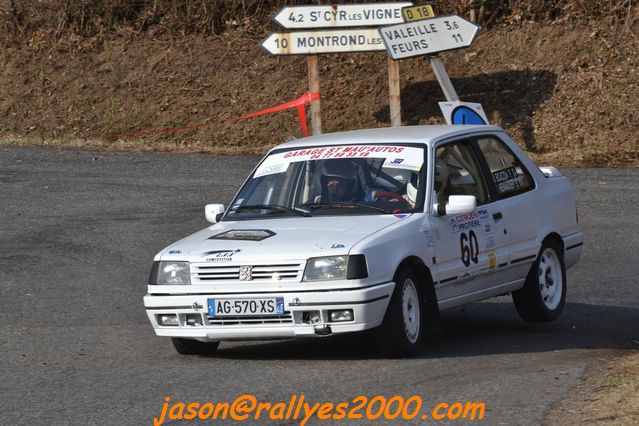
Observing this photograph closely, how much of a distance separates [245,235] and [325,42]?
39.5ft

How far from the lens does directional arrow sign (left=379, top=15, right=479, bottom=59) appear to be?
1883 centimetres

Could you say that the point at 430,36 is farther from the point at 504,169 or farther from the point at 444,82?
the point at 504,169

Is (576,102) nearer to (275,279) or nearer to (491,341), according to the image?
(491,341)

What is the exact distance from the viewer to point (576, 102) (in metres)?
22.5

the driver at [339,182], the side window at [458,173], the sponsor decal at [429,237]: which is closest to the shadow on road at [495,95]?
the side window at [458,173]

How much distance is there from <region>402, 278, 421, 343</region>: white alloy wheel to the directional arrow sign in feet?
35.0

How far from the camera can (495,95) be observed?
76.3ft

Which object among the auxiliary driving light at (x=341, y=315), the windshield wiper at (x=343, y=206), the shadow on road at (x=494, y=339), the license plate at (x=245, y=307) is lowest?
the shadow on road at (x=494, y=339)

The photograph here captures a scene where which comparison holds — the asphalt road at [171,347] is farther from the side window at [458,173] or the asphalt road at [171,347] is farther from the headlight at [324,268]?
the side window at [458,173]

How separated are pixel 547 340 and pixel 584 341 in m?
0.28

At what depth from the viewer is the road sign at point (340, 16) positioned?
778 inches

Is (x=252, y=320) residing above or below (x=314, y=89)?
below

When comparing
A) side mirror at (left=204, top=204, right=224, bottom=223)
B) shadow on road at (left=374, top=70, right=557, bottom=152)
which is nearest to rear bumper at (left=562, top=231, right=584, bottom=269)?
side mirror at (left=204, top=204, right=224, bottom=223)

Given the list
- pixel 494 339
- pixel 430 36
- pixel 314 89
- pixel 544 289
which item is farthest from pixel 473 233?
pixel 314 89
